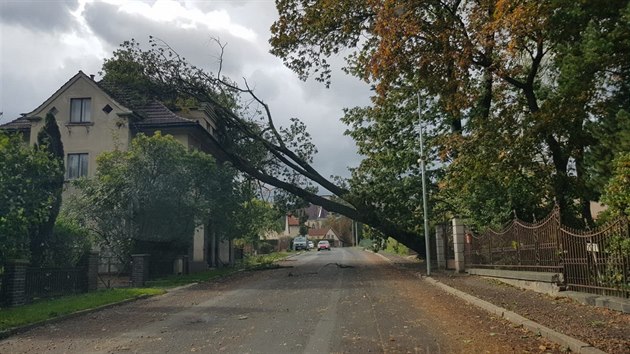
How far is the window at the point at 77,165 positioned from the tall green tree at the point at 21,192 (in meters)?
13.5

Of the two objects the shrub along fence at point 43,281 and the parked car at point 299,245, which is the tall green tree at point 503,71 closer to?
the shrub along fence at point 43,281

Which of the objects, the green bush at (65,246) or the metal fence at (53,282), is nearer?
the metal fence at (53,282)

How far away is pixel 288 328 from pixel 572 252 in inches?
278

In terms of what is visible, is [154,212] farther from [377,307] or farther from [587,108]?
[587,108]

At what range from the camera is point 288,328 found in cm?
941

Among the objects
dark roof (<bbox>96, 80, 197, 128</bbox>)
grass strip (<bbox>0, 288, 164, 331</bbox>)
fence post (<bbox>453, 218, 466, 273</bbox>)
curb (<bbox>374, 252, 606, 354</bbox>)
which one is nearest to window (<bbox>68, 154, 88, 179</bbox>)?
dark roof (<bbox>96, 80, 197, 128</bbox>)

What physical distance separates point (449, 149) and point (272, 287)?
24.5 feet

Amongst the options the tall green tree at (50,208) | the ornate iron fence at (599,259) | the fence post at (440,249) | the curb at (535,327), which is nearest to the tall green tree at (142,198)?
the tall green tree at (50,208)

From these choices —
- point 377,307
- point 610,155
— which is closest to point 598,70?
point 610,155

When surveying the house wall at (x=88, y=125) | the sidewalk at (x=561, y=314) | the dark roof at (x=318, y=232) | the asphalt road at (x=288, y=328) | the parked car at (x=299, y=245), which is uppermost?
the house wall at (x=88, y=125)

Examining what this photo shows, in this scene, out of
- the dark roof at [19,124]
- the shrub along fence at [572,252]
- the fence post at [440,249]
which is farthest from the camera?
the dark roof at [19,124]

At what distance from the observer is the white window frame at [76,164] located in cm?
2844

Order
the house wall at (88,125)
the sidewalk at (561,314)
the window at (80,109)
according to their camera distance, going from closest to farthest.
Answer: the sidewalk at (561,314)
the house wall at (88,125)
the window at (80,109)

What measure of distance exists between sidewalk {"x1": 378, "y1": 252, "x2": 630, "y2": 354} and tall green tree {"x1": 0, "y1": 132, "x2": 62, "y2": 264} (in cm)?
1098
